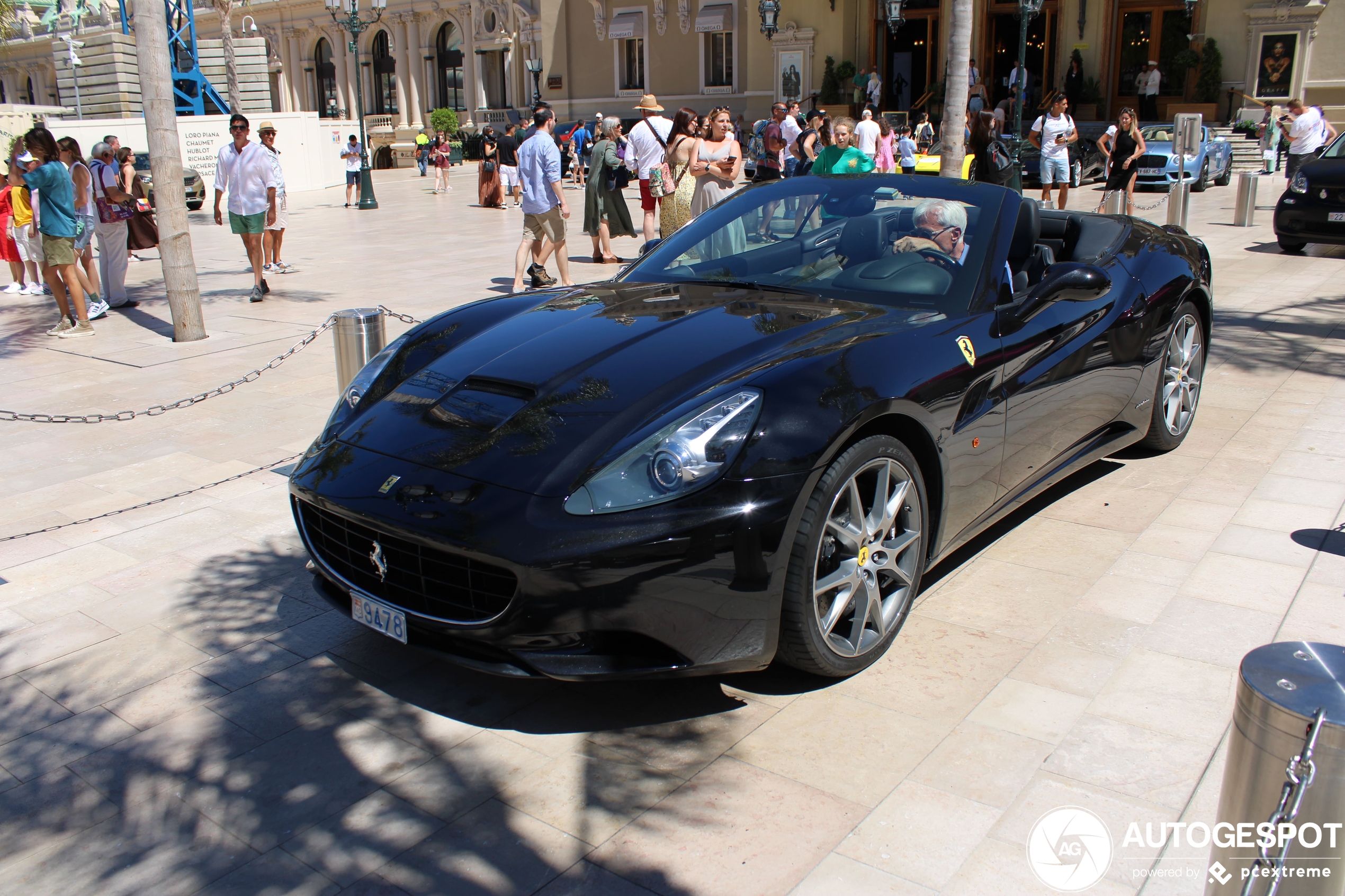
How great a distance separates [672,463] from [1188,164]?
21.2m

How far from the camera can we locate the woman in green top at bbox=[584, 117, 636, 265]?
13.0m

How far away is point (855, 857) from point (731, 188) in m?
9.68

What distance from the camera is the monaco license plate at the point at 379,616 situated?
312cm

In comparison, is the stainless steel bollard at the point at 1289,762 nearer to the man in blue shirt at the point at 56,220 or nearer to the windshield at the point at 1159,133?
the man in blue shirt at the point at 56,220

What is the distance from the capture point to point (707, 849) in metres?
2.63

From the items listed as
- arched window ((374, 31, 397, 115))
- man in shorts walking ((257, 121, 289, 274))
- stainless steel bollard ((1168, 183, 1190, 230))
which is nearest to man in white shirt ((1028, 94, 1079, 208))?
stainless steel bollard ((1168, 183, 1190, 230))

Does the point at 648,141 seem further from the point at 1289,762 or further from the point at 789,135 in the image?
the point at 1289,762

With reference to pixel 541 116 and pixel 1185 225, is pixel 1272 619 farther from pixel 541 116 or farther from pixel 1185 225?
pixel 1185 225

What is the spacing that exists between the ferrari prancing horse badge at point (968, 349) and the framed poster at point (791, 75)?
36060 millimetres

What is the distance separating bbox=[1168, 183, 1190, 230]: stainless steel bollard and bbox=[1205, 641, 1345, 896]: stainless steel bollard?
13.1 m

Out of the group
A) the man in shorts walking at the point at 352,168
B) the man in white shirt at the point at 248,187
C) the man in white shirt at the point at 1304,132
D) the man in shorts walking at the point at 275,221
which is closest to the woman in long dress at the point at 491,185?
the man in shorts walking at the point at 352,168

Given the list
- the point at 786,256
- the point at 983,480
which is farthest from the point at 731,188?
the point at 983,480

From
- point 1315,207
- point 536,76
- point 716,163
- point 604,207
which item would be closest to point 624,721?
point 716,163

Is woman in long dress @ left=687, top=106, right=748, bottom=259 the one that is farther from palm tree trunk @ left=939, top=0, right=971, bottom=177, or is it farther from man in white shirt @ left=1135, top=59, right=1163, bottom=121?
man in white shirt @ left=1135, top=59, right=1163, bottom=121
